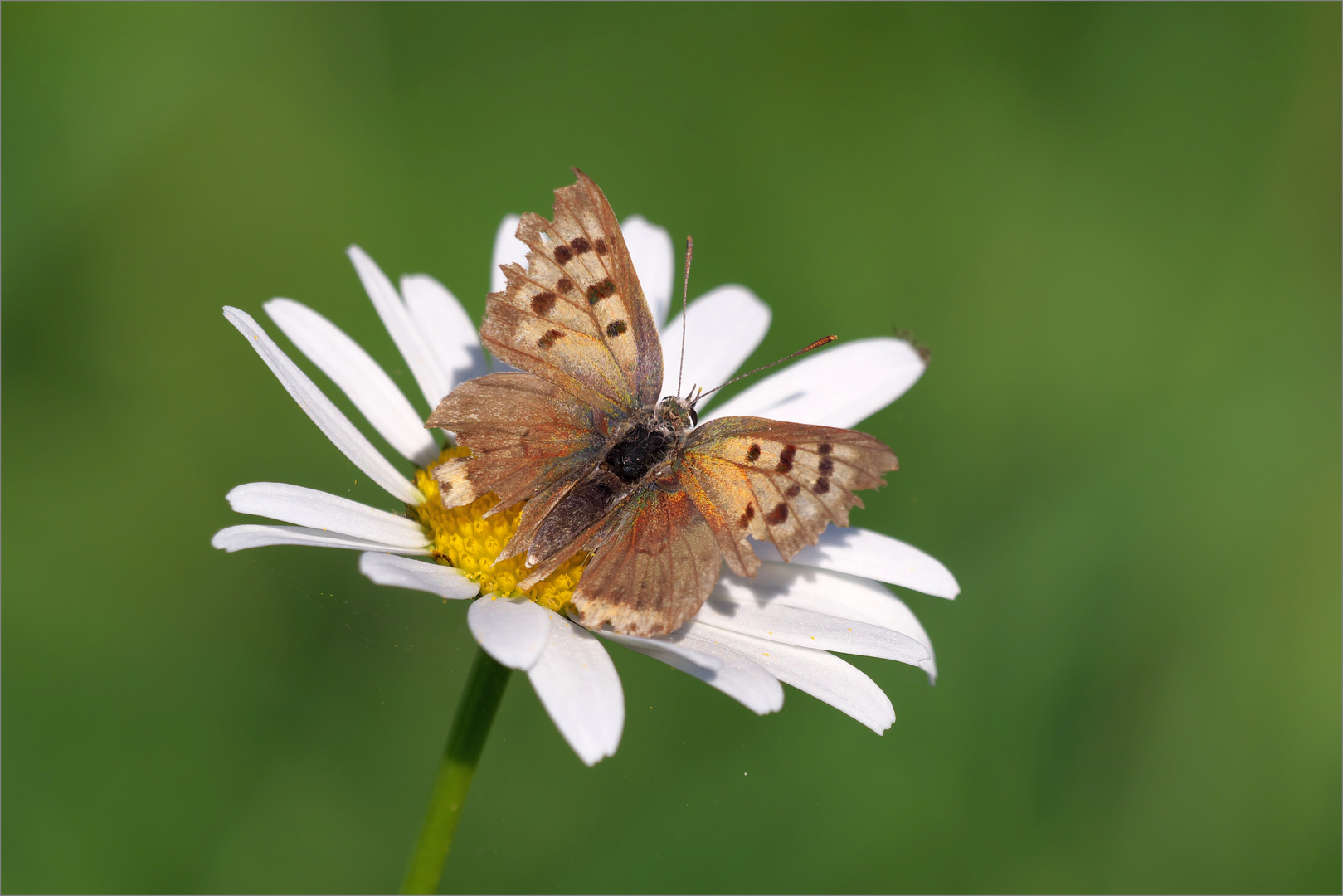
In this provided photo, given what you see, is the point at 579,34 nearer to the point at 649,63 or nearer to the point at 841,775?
the point at 649,63

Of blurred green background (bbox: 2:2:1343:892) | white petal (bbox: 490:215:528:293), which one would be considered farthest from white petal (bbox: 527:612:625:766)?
white petal (bbox: 490:215:528:293)

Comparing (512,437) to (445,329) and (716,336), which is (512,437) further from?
(716,336)

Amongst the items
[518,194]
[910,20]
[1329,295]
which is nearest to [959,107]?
[910,20]

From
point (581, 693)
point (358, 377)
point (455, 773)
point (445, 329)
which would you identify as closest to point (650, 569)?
point (581, 693)

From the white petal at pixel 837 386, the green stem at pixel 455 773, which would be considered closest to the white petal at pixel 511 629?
the green stem at pixel 455 773

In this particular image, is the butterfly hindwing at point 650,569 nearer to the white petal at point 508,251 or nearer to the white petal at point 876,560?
the white petal at point 876,560
